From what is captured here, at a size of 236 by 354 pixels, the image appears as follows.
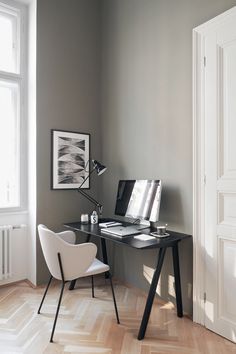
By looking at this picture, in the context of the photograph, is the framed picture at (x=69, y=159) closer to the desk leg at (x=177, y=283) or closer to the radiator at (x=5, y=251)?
the radiator at (x=5, y=251)

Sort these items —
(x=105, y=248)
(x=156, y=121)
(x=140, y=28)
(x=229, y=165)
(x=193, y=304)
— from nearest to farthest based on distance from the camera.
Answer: (x=229, y=165), (x=193, y=304), (x=156, y=121), (x=140, y=28), (x=105, y=248)

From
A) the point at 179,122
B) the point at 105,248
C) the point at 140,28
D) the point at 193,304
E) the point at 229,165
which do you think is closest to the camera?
the point at 229,165

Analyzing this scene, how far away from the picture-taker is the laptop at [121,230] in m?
2.42

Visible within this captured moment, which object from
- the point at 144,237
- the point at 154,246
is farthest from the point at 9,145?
the point at 154,246

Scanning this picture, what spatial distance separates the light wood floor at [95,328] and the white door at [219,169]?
245 mm

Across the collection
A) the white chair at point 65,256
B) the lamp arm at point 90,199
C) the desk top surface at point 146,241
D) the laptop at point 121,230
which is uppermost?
the lamp arm at point 90,199

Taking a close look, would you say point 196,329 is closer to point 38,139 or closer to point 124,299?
point 124,299

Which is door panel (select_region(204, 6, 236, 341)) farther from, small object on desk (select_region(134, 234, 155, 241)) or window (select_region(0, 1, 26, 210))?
window (select_region(0, 1, 26, 210))

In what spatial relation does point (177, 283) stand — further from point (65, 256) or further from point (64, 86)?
point (64, 86)

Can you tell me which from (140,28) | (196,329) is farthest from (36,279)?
(140,28)

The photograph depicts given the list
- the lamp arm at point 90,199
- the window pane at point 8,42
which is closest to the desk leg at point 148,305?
the lamp arm at point 90,199

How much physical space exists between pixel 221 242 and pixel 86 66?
8.52ft

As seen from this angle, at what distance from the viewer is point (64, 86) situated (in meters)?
3.23

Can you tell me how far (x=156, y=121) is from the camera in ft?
8.93
